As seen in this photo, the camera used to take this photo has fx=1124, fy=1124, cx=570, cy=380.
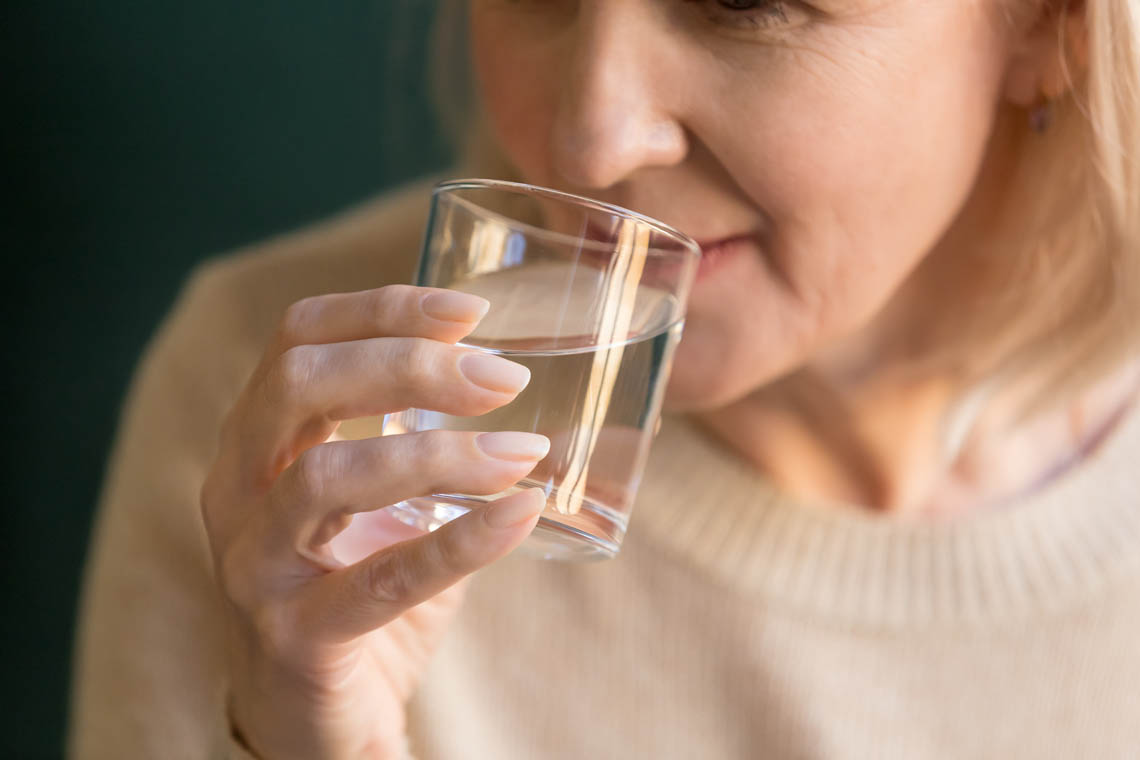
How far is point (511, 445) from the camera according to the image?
2.49 feet

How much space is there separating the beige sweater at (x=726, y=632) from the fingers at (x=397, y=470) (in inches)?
21.8

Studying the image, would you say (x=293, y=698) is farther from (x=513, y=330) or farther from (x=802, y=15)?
(x=802, y=15)

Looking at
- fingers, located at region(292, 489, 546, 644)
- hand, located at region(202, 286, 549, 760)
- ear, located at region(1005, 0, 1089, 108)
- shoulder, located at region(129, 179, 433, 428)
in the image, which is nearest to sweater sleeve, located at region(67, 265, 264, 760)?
shoulder, located at region(129, 179, 433, 428)

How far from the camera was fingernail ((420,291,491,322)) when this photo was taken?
0.75m

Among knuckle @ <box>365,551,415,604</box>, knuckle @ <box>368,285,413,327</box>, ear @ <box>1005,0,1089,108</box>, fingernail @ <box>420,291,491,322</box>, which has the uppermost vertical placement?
ear @ <box>1005,0,1089,108</box>

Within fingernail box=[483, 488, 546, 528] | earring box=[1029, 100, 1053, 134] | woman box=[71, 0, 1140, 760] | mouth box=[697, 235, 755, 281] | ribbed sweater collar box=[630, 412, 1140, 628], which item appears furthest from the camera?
ribbed sweater collar box=[630, 412, 1140, 628]

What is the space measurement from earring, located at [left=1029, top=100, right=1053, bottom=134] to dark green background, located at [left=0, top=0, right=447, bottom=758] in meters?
0.96

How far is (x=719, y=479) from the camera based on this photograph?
1.42m

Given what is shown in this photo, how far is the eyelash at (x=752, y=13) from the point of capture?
945mm

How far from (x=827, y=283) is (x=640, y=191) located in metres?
0.22

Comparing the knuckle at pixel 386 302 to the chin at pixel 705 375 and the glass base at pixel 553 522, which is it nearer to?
the glass base at pixel 553 522

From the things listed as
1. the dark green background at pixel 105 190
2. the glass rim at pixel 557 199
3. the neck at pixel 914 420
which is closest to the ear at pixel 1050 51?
the neck at pixel 914 420

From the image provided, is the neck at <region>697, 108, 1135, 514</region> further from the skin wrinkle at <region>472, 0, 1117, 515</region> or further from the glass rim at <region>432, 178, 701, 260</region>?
the glass rim at <region>432, 178, 701, 260</region>

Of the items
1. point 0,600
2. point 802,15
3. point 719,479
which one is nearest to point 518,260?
point 802,15
